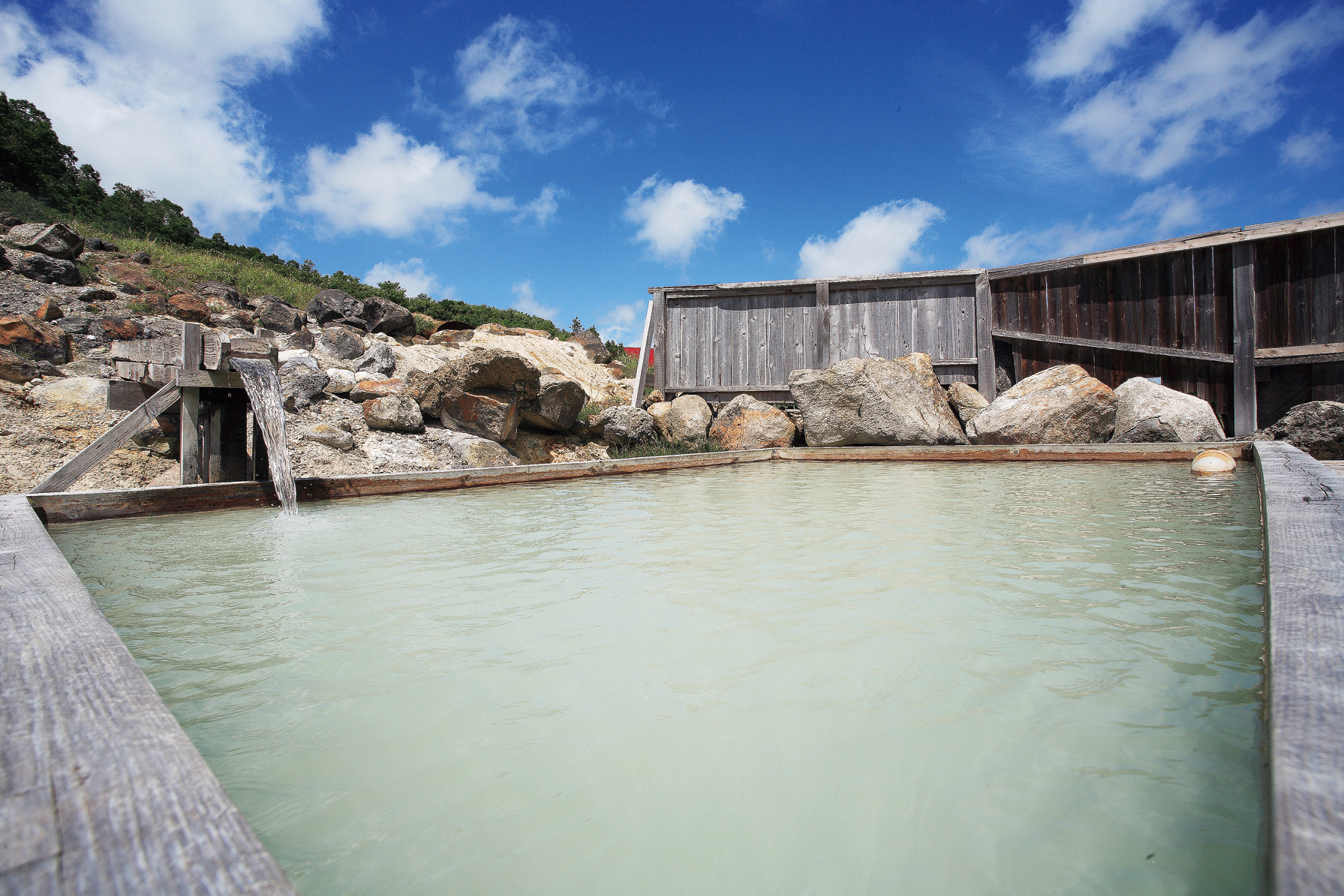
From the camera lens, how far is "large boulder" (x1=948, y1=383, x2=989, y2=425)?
29.8 ft

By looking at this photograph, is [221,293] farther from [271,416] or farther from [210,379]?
[271,416]

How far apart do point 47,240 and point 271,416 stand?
34.7 ft

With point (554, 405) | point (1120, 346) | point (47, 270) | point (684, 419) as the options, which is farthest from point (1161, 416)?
A: point (47, 270)

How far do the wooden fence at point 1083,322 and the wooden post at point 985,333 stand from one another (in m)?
0.02

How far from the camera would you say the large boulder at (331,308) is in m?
13.1

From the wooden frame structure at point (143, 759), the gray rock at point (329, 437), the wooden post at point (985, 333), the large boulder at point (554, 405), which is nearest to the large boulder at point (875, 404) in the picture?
the wooden post at point (985, 333)

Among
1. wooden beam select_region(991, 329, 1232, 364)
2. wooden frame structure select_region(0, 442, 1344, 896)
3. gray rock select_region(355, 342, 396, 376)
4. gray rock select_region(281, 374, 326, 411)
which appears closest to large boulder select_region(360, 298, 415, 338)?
gray rock select_region(355, 342, 396, 376)

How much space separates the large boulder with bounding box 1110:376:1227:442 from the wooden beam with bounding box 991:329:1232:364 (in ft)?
1.84

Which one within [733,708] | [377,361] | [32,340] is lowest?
[733,708]

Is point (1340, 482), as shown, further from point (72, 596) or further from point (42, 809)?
point (72, 596)

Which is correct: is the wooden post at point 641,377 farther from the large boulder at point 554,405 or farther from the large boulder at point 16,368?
the large boulder at point 16,368

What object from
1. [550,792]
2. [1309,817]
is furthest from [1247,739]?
[550,792]

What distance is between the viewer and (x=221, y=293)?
499 inches

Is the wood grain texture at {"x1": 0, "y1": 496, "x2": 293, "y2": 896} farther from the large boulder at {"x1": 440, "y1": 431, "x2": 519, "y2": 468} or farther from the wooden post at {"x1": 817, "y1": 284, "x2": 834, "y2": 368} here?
Answer: the wooden post at {"x1": 817, "y1": 284, "x2": 834, "y2": 368}
